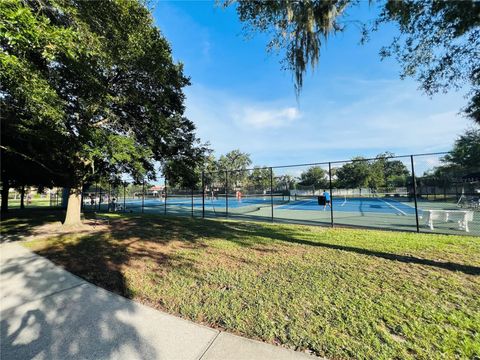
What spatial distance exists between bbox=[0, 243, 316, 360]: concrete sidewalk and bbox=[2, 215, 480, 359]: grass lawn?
22 cm

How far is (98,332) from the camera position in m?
2.71

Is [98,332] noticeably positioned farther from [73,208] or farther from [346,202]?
[346,202]

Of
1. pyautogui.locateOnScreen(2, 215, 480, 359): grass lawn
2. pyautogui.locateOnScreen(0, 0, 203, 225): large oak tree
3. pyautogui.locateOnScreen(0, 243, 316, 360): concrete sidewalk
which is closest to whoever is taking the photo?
pyautogui.locateOnScreen(0, 243, 316, 360): concrete sidewalk

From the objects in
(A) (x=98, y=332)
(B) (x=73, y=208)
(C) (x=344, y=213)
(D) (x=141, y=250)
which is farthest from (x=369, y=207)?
(A) (x=98, y=332)

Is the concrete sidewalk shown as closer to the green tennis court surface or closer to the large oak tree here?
the large oak tree

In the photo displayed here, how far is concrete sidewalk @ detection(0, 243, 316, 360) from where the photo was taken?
2.35 m

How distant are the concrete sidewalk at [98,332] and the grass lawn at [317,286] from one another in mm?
222

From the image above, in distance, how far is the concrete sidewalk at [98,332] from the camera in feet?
7.70

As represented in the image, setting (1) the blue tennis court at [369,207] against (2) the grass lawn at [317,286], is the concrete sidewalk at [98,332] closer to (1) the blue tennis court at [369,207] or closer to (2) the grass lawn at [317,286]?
(2) the grass lawn at [317,286]

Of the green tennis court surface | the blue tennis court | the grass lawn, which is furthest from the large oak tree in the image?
the blue tennis court

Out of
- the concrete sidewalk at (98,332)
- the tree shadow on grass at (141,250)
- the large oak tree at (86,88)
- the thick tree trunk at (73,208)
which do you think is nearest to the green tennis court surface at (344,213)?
the tree shadow on grass at (141,250)

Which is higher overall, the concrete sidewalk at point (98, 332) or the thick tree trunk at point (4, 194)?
the thick tree trunk at point (4, 194)

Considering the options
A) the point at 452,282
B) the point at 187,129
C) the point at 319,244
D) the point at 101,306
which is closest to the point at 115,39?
the point at 187,129

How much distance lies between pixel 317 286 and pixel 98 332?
10.0ft
